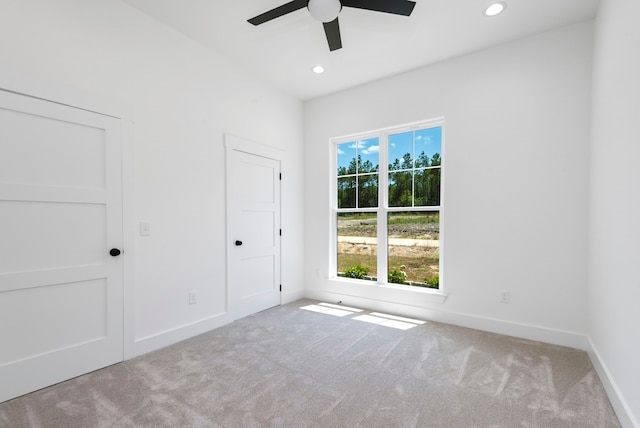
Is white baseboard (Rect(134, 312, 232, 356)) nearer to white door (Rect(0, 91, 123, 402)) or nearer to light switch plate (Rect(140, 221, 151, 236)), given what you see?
white door (Rect(0, 91, 123, 402))

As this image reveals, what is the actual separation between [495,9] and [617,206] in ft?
6.10

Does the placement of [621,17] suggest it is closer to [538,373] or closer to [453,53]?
[453,53]

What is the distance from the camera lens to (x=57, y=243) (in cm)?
216

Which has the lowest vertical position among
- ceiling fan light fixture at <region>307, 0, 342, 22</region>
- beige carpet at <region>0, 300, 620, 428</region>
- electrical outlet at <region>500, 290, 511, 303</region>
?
beige carpet at <region>0, 300, 620, 428</region>

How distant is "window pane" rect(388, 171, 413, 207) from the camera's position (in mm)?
3730

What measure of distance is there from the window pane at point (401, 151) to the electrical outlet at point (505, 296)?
67.8 inches

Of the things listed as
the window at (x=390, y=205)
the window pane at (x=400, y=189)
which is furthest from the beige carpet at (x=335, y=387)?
the window pane at (x=400, y=189)

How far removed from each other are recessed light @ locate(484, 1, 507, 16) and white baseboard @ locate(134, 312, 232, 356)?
153 inches

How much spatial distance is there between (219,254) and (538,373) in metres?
3.07

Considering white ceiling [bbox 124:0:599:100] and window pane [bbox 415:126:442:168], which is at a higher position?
white ceiling [bbox 124:0:599:100]

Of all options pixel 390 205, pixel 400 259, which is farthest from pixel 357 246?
pixel 390 205

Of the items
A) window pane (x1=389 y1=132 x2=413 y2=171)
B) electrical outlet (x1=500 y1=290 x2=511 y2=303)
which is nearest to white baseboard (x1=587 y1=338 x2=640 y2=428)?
electrical outlet (x1=500 y1=290 x2=511 y2=303)

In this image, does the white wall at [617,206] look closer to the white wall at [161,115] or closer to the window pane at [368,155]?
the window pane at [368,155]

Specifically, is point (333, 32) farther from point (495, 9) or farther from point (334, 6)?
point (495, 9)
